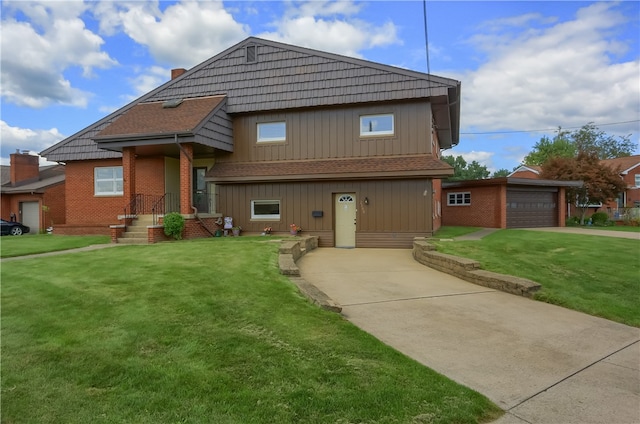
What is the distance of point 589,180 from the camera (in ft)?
93.4

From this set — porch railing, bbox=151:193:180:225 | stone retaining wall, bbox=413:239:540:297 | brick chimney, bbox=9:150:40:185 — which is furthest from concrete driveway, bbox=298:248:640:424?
brick chimney, bbox=9:150:40:185

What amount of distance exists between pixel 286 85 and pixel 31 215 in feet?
70.9

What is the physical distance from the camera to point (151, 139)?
15.1 m

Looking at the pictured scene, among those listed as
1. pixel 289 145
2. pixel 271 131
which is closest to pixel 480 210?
pixel 289 145

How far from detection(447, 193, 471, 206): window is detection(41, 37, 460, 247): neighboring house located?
7.64 metres

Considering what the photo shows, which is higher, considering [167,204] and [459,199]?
[459,199]

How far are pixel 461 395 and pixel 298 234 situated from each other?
41.5ft

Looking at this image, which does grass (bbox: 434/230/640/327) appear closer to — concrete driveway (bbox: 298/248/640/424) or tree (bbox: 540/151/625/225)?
concrete driveway (bbox: 298/248/640/424)

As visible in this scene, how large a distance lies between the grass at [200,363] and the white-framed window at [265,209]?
398 inches

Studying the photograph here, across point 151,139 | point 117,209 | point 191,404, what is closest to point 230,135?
point 151,139

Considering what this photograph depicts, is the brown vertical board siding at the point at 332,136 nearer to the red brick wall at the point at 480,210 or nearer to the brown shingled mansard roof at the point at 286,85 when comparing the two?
the brown shingled mansard roof at the point at 286,85

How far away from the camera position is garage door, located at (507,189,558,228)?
902 inches

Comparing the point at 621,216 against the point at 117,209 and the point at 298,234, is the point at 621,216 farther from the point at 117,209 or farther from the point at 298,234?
the point at 117,209

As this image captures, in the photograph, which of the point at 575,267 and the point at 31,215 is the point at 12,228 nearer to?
the point at 31,215
